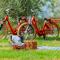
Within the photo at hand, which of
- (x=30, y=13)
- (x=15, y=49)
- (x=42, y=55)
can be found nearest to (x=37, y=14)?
(x=30, y=13)

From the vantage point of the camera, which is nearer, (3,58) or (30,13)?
(3,58)

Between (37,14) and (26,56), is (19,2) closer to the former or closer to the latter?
(37,14)

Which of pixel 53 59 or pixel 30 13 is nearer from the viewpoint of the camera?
pixel 53 59

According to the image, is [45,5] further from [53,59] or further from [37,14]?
[53,59]

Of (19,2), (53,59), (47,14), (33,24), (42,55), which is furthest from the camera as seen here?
(47,14)

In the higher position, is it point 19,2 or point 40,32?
point 19,2

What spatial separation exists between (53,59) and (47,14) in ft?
45.4

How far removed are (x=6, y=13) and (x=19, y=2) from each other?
97cm

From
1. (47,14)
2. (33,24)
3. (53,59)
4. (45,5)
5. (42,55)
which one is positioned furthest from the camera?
(47,14)

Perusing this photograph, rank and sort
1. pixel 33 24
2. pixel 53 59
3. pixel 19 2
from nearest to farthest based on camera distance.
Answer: pixel 53 59
pixel 33 24
pixel 19 2

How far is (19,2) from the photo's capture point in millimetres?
18953

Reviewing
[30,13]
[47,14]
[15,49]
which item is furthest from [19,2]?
[15,49]

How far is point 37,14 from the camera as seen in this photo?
65.7ft

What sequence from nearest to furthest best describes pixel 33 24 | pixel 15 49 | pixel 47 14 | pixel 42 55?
1. pixel 42 55
2. pixel 15 49
3. pixel 33 24
4. pixel 47 14
